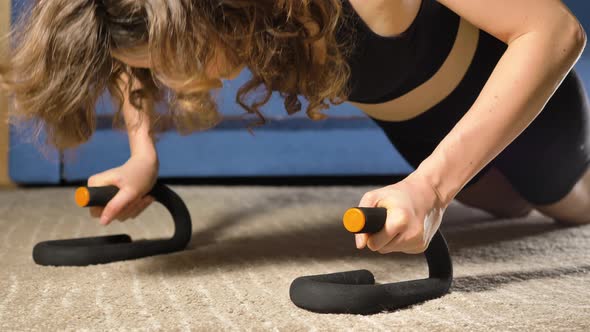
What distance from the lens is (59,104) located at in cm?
73

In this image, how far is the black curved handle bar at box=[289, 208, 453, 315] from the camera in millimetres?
636

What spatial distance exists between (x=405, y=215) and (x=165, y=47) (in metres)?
0.28

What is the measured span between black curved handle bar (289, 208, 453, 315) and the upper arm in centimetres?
22

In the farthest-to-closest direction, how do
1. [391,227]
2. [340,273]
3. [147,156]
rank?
[147,156] < [340,273] < [391,227]

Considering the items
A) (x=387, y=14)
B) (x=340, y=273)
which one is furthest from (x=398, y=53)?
(x=340, y=273)

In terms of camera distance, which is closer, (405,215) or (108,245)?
(405,215)

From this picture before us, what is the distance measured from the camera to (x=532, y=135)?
1062 millimetres

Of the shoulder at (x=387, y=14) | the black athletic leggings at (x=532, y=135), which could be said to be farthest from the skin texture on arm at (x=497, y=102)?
the black athletic leggings at (x=532, y=135)

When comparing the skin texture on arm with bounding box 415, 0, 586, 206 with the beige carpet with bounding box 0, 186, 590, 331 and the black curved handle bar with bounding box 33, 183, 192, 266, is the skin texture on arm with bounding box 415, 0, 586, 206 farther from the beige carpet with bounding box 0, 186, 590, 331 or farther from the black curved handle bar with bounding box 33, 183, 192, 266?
the black curved handle bar with bounding box 33, 183, 192, 266

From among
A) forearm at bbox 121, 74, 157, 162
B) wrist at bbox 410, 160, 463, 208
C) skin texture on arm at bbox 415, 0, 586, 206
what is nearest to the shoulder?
skin texture on arm at bbox 415, 0, 586, 206

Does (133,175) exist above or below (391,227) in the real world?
below

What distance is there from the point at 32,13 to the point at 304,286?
1.32 ft

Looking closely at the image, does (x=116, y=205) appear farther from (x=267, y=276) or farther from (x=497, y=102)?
(x=497, y=102)

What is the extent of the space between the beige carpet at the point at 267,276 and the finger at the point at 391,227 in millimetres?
77
